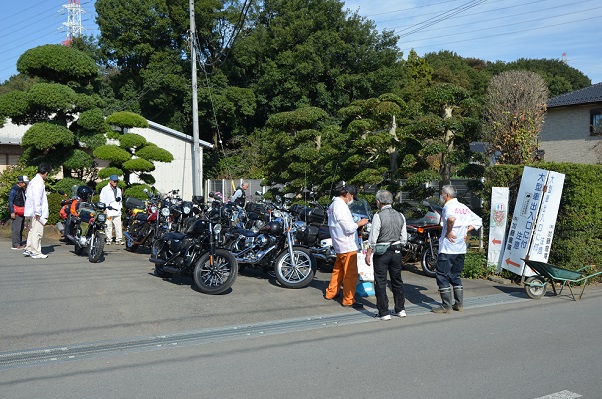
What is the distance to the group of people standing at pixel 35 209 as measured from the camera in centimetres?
1197

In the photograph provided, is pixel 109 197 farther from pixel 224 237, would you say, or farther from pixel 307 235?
pixel 307 235

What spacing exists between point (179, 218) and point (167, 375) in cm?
686

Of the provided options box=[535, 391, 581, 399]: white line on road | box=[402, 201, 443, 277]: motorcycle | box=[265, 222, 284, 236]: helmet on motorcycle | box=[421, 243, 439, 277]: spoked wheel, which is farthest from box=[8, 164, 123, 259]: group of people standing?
box=[535, 391, 581, 399]: white line on road

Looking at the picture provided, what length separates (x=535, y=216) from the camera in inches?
418

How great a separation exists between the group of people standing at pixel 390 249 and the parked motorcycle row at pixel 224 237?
113 centimetres

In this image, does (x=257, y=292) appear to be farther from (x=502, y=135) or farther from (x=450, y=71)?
(x=450, y=71)

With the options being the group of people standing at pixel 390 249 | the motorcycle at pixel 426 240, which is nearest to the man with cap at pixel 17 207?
the group of people standing at pixel 390 249

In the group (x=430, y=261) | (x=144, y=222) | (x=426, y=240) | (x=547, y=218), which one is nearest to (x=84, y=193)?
(x=144, y=222)

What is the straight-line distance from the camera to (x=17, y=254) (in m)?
13.0

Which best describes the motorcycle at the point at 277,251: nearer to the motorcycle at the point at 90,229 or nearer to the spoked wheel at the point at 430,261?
the spoked wheel at the point at 430,261

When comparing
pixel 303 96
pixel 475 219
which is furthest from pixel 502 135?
pixel 303 96

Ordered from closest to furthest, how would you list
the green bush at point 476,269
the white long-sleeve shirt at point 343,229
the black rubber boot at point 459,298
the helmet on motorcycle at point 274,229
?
the black rubber boot at point 459,298 → the white long-sleeve shirt at point 343,229 → the helmet on motorcycle at point 274,229 → the green bush at point 476,269

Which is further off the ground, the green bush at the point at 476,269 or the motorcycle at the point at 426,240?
the motorcycle at the point at 426,240

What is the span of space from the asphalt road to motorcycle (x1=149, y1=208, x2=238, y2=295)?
0.32 metres
